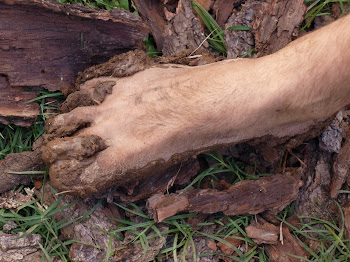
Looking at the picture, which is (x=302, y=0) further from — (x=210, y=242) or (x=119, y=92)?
(x=210, y=242)

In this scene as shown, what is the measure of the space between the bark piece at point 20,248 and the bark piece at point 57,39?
0.89m

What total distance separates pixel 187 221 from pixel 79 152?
Result: 0.81 meters

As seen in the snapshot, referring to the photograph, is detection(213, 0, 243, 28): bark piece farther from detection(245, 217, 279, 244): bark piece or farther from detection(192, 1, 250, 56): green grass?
detection(245, 217, 279, 244): bark piece

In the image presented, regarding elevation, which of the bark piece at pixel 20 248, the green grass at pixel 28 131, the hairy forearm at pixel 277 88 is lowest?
the bark piece at pixel 20 248

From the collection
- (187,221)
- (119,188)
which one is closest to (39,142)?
(119,188)

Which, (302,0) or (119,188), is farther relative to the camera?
(302,0)

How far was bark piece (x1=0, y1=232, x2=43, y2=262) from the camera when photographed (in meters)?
1.99

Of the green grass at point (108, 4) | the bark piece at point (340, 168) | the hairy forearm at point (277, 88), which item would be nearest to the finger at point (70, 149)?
the hairy forearm at point (277, 88)

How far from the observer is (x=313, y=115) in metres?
1.88

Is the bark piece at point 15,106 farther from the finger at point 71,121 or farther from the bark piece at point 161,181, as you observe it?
the bark piece at point 161,181

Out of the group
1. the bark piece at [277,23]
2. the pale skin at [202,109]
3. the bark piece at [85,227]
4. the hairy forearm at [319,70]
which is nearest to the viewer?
the hairy forearm at [319,70]

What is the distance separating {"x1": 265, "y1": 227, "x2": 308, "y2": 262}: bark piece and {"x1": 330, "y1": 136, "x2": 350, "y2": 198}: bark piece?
0.38m

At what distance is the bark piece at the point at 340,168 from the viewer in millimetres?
2223

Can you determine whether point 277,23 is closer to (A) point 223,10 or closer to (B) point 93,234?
(A) point 223,10
